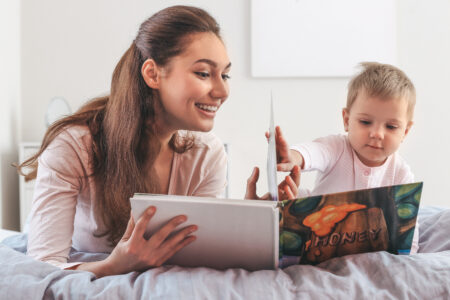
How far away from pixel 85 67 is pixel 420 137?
2.37 meters

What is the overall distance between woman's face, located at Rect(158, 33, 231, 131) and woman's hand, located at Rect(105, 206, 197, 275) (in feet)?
1.14

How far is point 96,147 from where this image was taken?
1.01m

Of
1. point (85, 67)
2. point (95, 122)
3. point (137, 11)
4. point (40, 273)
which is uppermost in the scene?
point (137, 11)

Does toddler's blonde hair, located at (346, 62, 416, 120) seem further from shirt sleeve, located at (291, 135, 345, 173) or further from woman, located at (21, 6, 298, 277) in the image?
woman, located at (21, 6, 298, 277)

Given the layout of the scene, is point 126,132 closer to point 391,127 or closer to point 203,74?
point 203,74

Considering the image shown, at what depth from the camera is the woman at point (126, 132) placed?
946mm

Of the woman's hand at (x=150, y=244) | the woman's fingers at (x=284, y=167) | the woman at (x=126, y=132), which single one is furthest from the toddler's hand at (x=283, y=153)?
the woman's hand at (x=150, y=244)

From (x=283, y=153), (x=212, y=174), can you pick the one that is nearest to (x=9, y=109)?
(x=212, y=174)

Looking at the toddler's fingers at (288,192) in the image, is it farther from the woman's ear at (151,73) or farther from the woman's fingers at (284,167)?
the woman's ear at (151,73)

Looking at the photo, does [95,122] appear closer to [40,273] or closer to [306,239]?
[40,273]

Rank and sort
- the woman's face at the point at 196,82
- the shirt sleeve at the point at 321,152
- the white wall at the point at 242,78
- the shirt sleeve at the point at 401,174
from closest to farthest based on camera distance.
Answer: the woman's face at the point at 196,82
the shirt sleeve at the point at 321,152
the shirt sleeve at the point at 401,174
the white wall at the point at 242,78

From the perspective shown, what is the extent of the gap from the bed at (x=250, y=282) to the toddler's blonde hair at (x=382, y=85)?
0.58 metres

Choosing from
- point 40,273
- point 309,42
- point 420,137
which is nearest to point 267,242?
point 40,273

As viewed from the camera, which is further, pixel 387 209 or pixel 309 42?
pixel 309 42
